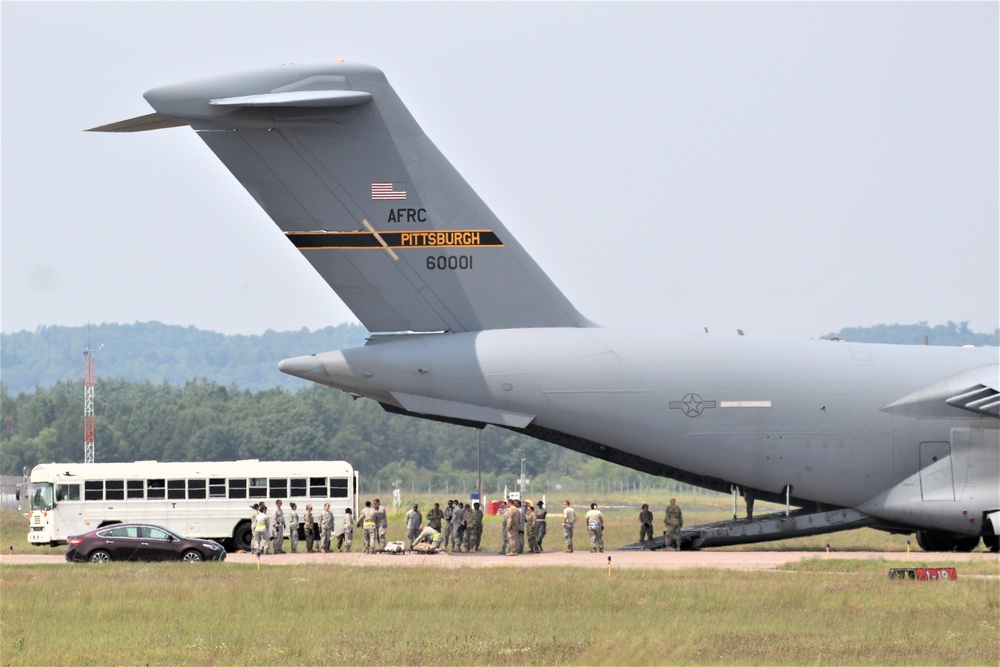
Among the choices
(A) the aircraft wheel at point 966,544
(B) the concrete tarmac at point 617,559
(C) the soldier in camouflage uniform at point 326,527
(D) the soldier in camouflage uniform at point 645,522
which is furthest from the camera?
(C) the soldier in camouflage uniform at point 326,527

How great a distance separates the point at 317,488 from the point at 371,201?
1237 centimetres

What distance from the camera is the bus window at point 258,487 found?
3822cm

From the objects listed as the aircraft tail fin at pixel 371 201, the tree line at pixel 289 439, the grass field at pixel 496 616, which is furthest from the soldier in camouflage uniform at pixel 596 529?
the tree line at pixel 289 439

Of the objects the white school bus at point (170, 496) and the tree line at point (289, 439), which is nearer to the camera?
the white school bus at point (170, 496)

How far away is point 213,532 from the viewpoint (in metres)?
37.8

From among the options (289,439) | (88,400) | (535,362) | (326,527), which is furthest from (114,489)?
(289,439)

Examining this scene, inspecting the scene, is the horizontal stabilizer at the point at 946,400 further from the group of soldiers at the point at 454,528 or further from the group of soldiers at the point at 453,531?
the group of soldiers at the point at 453,531

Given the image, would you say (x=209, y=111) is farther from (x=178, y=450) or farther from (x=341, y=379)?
(x=178, y=450)

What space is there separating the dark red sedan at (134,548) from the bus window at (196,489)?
23.8 feet

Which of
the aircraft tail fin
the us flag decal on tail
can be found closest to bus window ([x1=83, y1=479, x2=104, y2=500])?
the aircraft tail fin

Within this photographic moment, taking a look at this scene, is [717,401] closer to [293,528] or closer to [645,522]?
[645,522]

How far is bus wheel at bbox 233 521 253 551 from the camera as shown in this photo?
124ft

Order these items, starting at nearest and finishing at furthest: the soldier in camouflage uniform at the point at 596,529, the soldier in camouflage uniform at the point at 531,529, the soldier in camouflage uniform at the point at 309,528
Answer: the soldier in camouflage uniform at the point at 596,529 → the soldier in camouflage uniform at the point at 531,529 → the soldier in camouflage uniform at the point at 309,528

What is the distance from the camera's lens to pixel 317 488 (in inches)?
1524
